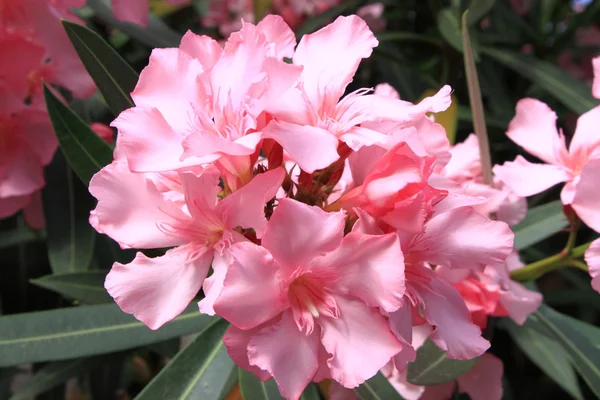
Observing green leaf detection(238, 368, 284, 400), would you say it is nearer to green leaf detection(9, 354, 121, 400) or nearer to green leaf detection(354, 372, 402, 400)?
green leaf detection(354, 372, 402, 400)

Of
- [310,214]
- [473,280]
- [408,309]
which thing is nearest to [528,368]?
[473,280]

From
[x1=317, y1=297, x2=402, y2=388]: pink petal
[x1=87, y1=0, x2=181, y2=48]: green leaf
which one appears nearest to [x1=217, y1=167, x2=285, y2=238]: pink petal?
[x1=317, y1=297, x2=402, y2=388]: pink petal

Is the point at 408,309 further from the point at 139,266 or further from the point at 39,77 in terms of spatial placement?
the point at 39,77

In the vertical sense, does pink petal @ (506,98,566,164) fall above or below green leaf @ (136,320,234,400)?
above

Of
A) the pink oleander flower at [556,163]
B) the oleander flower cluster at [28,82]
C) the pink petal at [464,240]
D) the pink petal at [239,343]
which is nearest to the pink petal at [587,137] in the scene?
the pink oleander flower at [556,163]

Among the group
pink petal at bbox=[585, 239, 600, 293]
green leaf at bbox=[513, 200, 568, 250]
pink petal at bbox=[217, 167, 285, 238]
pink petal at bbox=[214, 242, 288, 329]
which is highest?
pink petal at bbox=[217, 167, 285, 238]

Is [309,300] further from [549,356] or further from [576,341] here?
[549,356]

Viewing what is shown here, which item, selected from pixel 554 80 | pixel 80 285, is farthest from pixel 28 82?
pixel 554 80
